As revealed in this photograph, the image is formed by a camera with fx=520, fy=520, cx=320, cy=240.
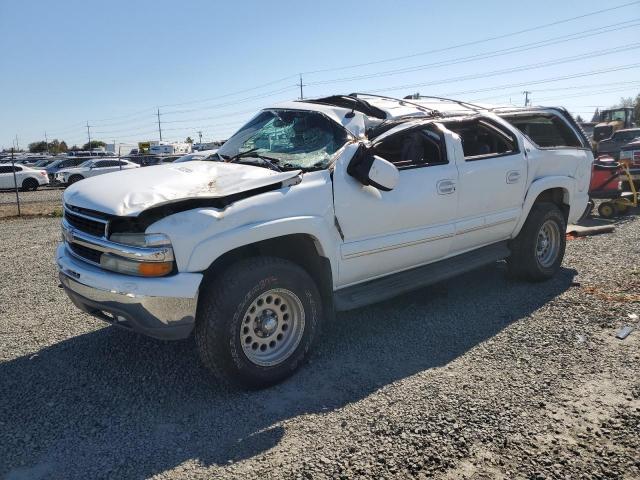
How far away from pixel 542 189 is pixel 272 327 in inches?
140

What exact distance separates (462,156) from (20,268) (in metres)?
5.99

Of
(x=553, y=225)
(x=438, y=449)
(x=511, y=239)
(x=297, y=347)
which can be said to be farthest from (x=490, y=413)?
(x=553, y=225)

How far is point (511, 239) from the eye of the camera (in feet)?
18.8

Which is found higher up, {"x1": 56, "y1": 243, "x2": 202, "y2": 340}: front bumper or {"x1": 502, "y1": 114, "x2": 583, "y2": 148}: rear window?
{"x1": 502, "y1": 114, "x2": 583, "y2": 148}: rear window

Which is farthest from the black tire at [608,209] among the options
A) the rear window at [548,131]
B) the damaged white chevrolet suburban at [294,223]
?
the damaged white chevrolet suburban at [294,223]

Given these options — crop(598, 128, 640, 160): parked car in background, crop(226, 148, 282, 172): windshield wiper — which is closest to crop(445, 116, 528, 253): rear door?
crop(226, 148, 282, 172): windshield wiper

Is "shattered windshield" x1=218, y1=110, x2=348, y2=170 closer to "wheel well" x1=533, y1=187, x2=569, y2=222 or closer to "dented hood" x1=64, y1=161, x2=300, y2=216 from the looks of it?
"dented hood" x1=64, y1=161, x2=300, y2=216

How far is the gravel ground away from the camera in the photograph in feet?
Answer: 9.29

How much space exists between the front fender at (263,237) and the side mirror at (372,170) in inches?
18.1

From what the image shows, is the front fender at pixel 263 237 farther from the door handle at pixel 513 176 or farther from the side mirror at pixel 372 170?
the door handle at pixel 513 176

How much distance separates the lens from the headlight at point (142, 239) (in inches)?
127

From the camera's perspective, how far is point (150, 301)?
3.21 metres

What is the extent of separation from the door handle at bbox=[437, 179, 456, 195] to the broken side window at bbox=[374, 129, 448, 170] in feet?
0.60

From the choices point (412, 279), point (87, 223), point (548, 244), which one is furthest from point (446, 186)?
point (87, 223)
